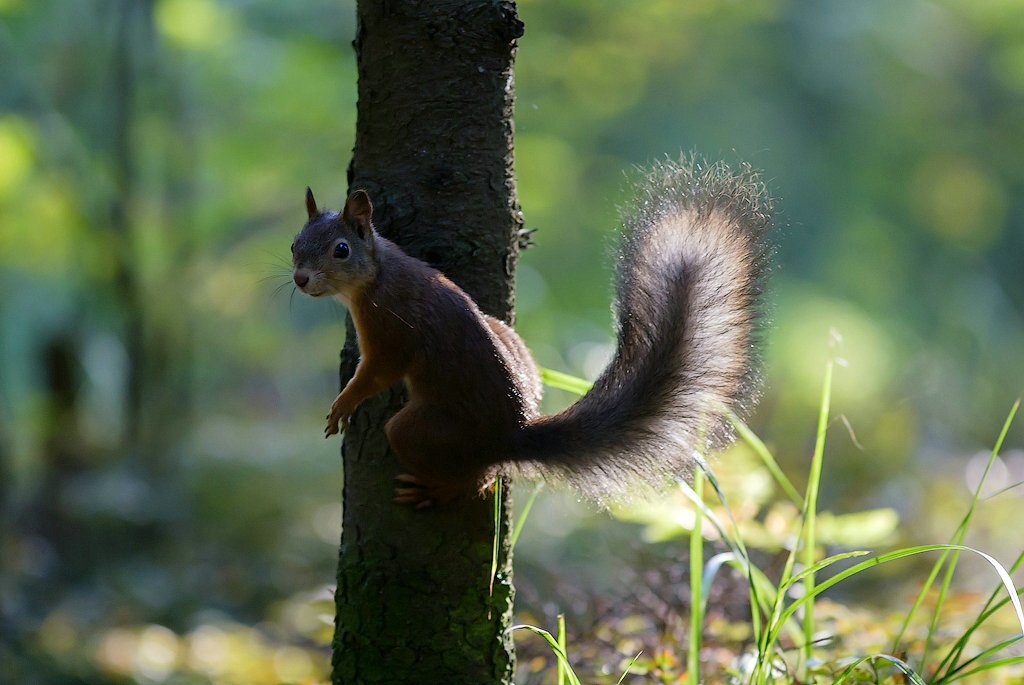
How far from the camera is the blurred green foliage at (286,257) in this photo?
15.5 ft

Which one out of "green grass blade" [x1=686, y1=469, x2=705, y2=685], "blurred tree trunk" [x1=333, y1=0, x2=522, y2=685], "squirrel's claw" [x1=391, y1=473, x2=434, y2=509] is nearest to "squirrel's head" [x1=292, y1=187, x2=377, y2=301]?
"blurred tree trunk" [x1=333, y1=0, x2=522, y2=685]

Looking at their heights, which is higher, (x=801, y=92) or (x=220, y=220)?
(x=801, y=92)

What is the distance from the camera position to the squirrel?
52.3 inches

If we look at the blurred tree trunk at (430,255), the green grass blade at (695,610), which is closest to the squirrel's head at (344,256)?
the blurred tree trunk at (430,255)

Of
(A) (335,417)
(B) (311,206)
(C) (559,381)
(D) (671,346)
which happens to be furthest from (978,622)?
(B) (311,206)

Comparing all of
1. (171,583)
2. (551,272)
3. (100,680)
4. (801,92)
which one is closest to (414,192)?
(100,680)

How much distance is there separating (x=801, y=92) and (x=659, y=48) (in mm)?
1614

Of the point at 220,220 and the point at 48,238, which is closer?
the point at 48,238

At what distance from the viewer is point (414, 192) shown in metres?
1.47

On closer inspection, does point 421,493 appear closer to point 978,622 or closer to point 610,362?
point 610,362

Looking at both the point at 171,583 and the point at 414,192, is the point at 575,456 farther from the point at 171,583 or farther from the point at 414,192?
the point at 171,583

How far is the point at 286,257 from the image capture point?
4902mm

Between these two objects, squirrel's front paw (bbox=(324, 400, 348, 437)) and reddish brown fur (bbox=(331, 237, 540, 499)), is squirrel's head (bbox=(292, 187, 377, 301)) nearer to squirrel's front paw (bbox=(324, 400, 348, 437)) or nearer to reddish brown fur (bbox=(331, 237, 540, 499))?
reddish brown fur (bbox=(331, 237, 540, 499))

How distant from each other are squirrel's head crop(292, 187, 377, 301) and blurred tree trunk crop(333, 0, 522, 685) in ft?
0.34
